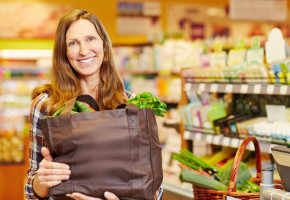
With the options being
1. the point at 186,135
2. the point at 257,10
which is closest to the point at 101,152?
the point at 186,135

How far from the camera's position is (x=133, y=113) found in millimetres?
1857

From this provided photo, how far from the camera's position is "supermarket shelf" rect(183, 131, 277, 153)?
120 inches

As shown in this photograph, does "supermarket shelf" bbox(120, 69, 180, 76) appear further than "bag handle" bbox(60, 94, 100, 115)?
Yes

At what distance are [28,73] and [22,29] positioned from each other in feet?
3.91

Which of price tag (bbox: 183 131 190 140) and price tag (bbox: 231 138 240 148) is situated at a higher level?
price tag (bbox: 231 138 240 148)

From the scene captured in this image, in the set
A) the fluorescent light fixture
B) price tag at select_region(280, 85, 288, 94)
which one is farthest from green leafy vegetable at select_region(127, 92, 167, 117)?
the fluorescent light fixture

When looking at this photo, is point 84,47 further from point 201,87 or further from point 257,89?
point 201,87

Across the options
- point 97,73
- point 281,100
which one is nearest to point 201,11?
point 281,100

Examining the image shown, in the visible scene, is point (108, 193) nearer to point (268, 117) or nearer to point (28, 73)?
point (268, 117)

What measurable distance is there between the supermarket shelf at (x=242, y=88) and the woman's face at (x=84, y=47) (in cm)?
128

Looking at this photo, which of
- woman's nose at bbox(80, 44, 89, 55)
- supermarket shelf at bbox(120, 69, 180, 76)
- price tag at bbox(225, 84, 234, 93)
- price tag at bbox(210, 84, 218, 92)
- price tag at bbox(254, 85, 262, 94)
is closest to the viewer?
woman's nose at bbox(80, 44, 89, 55)

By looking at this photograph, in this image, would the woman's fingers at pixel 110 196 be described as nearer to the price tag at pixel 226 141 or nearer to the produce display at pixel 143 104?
the produce display at pixel 143 104

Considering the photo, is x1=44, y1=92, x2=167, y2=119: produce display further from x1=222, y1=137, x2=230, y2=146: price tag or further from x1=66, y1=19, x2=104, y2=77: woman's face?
x1=222, y1=137, x2=230, y2=146: price tag

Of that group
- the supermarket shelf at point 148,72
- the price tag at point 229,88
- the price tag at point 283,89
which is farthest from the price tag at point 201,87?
the supermarket shelf at point 148,72
